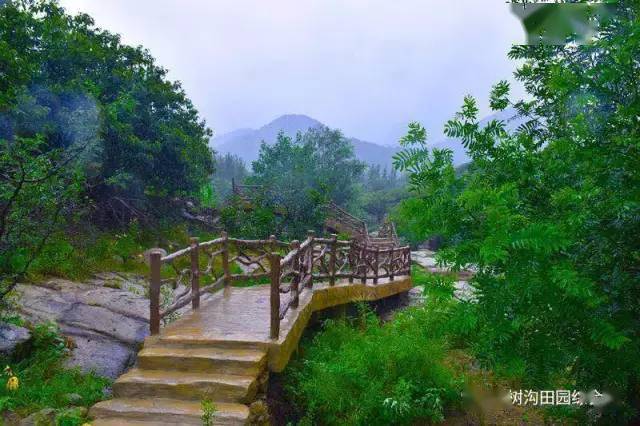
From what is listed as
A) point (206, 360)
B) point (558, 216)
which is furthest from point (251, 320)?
point (558, 216)

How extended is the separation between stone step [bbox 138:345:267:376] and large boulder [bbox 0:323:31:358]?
206cm

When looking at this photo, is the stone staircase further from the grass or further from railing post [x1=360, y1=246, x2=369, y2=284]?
railing post [x1=360, y1=246, x2=369, y2=284]

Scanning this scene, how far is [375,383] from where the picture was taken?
21.1 ft

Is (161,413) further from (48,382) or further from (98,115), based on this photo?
(98,115)

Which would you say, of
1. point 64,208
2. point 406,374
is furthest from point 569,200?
point 64,208

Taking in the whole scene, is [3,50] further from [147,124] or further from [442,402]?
[442,402]

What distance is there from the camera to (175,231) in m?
16.9

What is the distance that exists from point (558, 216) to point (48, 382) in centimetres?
634

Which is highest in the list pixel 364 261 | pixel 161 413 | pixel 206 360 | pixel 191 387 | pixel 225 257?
pixel 225 257

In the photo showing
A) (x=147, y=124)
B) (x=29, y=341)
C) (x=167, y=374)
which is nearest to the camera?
(x=167, y=374)

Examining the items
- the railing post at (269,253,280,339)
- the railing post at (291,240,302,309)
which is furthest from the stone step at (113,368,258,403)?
the railing post at (291,240,302,309)

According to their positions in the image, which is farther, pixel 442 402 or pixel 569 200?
pixel 442 402

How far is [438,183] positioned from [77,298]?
7925mm

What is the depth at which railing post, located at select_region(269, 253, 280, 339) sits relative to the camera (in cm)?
647
